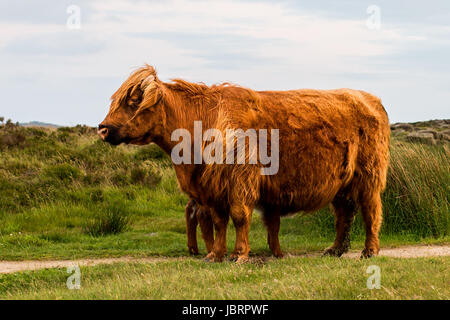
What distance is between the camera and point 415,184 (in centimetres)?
1247

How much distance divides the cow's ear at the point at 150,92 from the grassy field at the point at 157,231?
6.64 ft

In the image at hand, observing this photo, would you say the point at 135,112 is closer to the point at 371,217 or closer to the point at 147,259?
the point at 147,259

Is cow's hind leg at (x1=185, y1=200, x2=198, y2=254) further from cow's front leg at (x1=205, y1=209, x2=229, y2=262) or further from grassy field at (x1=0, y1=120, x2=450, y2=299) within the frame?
cow's front leg at (x1=205, y1=209, x2=229, y2=262)

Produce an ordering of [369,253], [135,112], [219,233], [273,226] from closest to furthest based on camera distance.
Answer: [135,112] < [219,233] < [369,253] < [273,226]

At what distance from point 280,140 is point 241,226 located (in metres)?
1.21

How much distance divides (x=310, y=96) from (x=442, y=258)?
273cm

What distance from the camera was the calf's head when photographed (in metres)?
7.41

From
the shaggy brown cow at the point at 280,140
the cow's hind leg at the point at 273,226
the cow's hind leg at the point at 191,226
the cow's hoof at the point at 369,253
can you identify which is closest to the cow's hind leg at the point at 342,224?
the shaggy brown cow at the point at 280,140

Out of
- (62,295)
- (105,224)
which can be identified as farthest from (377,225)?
(105,224)

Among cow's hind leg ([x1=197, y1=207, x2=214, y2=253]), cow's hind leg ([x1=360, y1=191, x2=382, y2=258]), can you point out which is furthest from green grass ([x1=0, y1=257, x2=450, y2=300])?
cow's hind leg ([x1=197, y1=207, x2=214, y2=253])

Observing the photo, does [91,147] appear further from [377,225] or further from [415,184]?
[377,225]

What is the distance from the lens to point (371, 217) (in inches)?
354

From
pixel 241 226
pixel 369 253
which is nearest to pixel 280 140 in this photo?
pixel 241 226

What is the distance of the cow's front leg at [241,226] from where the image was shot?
25.1ft
